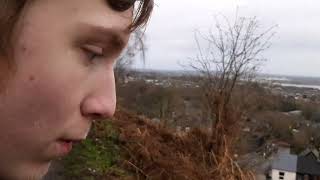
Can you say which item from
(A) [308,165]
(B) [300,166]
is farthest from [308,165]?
(B) [300,166]

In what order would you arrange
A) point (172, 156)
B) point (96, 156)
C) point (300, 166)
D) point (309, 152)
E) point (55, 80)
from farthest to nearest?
point (300, 166), point (309, 152), point (172, 156), point (96, 156), point (55, 80)

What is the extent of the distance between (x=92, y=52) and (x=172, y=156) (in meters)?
5.15

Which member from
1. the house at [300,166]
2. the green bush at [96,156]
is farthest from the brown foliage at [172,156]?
the house at [300,166]

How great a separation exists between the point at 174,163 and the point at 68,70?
5030 millimetres

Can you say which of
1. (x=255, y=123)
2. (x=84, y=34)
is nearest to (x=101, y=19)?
(x=84, y=34)

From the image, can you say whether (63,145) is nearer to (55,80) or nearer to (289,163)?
(55,80)

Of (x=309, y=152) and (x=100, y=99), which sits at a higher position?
(x=100, y=99)

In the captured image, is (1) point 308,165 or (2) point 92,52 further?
(1) point 308,165

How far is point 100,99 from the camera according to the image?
50 centimetres

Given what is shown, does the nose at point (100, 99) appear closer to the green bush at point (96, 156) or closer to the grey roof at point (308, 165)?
the green bush at point (96, 156)

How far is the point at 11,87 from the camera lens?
0.44 metres

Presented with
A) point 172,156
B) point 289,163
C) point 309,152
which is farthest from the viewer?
point 289,163

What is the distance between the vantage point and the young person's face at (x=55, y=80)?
1.45 feet

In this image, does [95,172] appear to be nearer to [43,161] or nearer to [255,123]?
[255,123]
